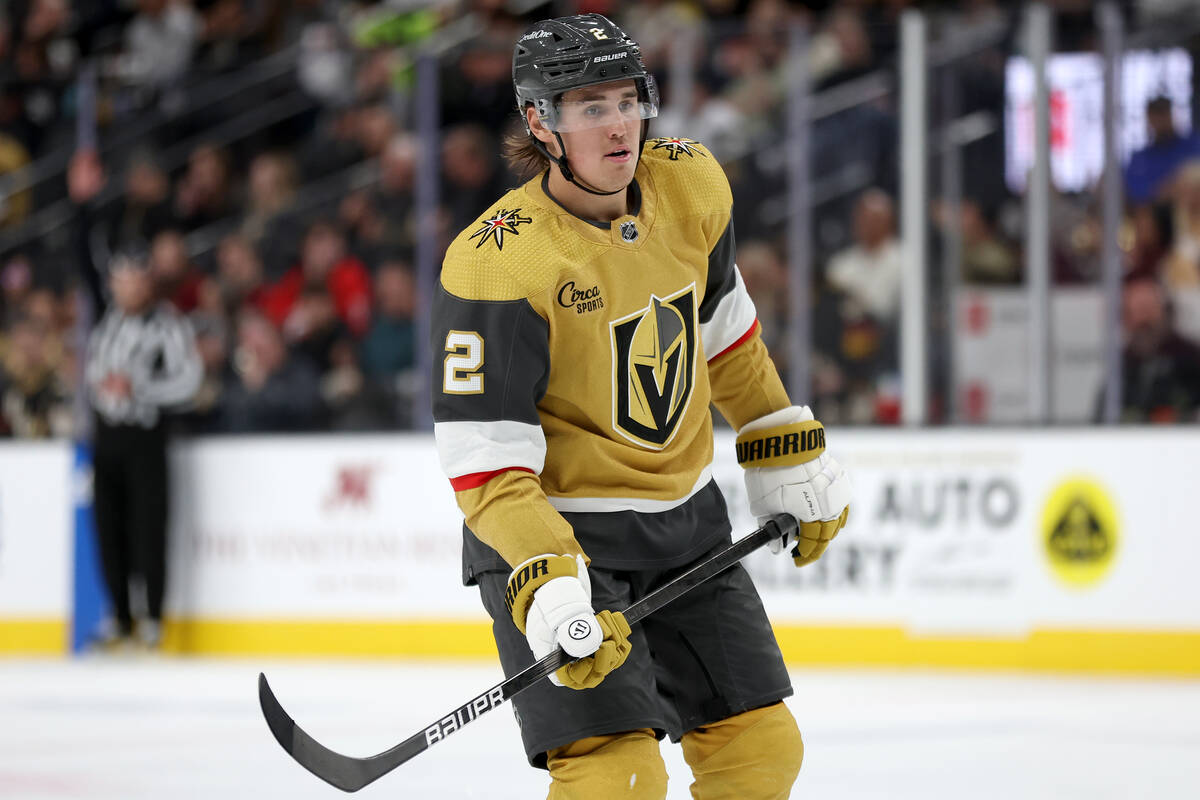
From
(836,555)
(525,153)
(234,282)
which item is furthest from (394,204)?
(525,153)

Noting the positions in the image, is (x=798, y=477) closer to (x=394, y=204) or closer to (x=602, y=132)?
(x=602, y=132)

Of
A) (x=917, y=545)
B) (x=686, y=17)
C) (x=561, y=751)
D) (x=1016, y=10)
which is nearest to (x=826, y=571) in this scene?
(x=917, y=545)

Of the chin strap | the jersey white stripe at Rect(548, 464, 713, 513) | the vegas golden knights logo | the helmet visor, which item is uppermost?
the helmet visor

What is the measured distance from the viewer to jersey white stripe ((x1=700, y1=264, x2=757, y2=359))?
257cm

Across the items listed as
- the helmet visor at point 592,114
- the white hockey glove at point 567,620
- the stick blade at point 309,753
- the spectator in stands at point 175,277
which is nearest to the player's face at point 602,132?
the helmet visor at point 592,114

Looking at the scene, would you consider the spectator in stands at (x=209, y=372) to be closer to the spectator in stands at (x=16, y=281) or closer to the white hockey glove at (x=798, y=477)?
the spectator in stands at (x=16, y=281)

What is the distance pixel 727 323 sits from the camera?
259cm

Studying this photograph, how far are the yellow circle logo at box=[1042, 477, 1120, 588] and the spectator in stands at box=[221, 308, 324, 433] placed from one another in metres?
2.83

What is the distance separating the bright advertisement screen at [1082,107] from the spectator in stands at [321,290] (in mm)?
2500

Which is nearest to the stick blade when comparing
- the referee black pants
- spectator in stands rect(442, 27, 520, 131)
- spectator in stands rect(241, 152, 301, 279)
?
spectator in stands rect(442, 27, 520, 131)

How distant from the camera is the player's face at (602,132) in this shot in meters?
2.35

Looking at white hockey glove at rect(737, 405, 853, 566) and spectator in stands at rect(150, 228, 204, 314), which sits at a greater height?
spectator in stands at rect(150, 228, 204, 314)

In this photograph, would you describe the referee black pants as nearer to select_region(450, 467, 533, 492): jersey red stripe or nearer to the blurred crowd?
the blurred crowd

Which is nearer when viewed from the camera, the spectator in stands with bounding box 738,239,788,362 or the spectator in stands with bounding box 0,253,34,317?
the spectator in stands with bounding box 738,239,788,362
